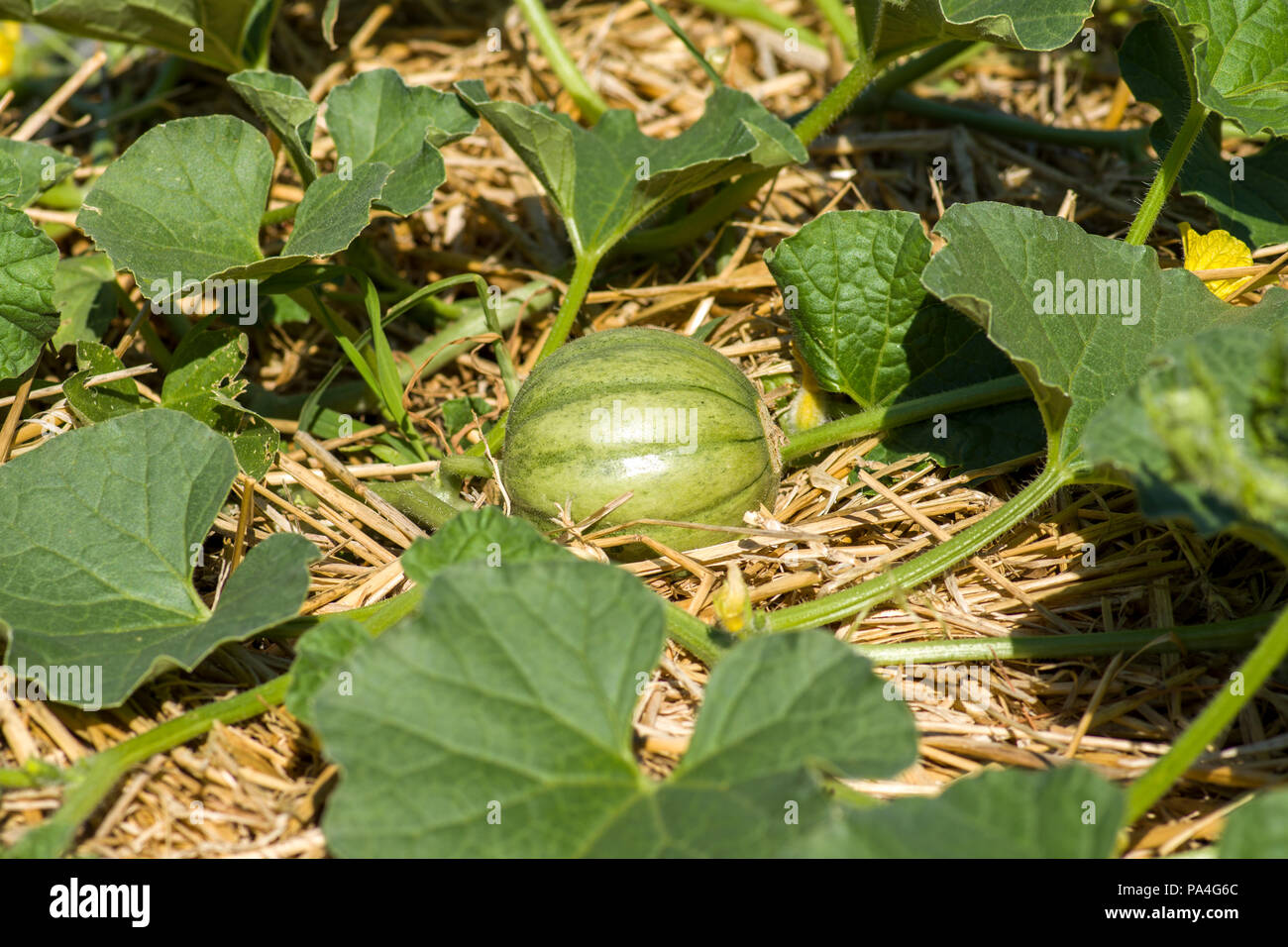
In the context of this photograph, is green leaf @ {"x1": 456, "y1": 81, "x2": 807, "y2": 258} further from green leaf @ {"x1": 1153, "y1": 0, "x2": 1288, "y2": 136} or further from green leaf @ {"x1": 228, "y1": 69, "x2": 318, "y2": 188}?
green leaf @ {"x1": 1153, "y1": 0, "x2": 1288, "y2": 136}

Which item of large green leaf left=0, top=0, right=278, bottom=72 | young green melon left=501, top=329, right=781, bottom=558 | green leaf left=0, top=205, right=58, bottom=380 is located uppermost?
large green leaf left=0, top=0, right=278, bottom=72

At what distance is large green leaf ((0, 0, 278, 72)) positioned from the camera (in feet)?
8.63

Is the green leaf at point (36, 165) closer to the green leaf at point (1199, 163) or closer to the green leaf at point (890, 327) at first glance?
the green leaf at point (890, 327)

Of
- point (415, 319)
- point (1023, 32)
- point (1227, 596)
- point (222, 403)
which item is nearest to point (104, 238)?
point (222, 403)

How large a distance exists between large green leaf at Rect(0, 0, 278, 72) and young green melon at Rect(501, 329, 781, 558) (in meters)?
1.39

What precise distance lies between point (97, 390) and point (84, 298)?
0.51 m

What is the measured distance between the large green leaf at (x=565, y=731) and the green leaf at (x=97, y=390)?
120 centimetres

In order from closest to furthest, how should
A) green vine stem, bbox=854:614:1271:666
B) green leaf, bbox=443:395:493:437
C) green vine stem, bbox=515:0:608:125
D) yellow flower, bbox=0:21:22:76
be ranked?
green vine stem, bbox=854:614:1271:666, green leaf, bbox=443:395:493:437, green vine stem, bbox=515:0:608:125, yellow flower, bbox=0:21:22:76

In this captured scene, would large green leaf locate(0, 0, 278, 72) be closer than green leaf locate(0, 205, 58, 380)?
No

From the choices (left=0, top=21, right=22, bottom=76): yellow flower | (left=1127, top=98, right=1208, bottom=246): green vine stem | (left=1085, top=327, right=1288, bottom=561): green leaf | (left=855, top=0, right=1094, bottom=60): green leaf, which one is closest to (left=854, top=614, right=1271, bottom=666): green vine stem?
(left=1085, top=327, right=1288, bottom=561): green leaf

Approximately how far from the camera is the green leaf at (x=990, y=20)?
2.16m

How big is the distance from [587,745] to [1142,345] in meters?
1.37

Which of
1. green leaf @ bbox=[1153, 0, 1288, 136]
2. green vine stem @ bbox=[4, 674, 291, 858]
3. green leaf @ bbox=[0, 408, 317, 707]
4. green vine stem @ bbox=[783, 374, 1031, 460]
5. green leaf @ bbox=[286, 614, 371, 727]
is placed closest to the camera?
green vine stem @ bbox=[4, 674, 291, 858]

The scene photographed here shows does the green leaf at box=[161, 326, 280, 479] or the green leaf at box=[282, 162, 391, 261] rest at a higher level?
the green leaf at box=[282, 162, 391, 261]
